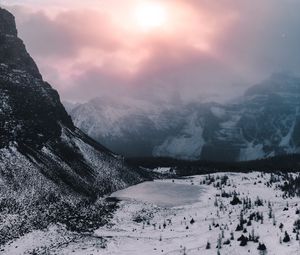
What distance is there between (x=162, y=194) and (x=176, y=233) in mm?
47384

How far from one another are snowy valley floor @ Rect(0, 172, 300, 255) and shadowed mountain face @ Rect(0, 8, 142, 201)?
1377cm

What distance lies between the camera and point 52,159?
11338cm

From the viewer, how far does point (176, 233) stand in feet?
247

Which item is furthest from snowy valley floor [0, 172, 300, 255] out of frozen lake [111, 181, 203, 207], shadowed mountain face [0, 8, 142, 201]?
shadowed mountain face [0, 8, 142, 201]

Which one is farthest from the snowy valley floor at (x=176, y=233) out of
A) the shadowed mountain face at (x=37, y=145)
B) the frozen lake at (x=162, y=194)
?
the shadowed mountain face at (x=37, y=145)

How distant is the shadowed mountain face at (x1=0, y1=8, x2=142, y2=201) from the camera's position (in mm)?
94062

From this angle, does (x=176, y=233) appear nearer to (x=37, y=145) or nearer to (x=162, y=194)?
(x=162, y=194)

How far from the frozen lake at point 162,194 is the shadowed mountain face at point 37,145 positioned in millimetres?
4263

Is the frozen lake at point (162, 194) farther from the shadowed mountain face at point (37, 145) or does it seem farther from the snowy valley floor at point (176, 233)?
the snowy valley floor at point (176, 233)

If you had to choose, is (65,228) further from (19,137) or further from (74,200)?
(19,137)

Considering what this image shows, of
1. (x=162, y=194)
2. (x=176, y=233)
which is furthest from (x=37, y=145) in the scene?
(x=176, y=233)

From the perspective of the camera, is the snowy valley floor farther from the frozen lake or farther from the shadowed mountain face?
the shadowed mountain face

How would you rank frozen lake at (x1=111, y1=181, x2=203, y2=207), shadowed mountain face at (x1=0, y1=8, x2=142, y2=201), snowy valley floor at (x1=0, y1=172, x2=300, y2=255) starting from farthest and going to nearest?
1. frozen lake at (x1=111, y1=181, x2=203, y2=207)
2. shadowed mountain face at (x1=0, y1=8, x2=142, y2=201)
3. snowy valley floor at (x1=0, y1=172, x2=300, y2=255)

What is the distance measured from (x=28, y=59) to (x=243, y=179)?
2884 inches
